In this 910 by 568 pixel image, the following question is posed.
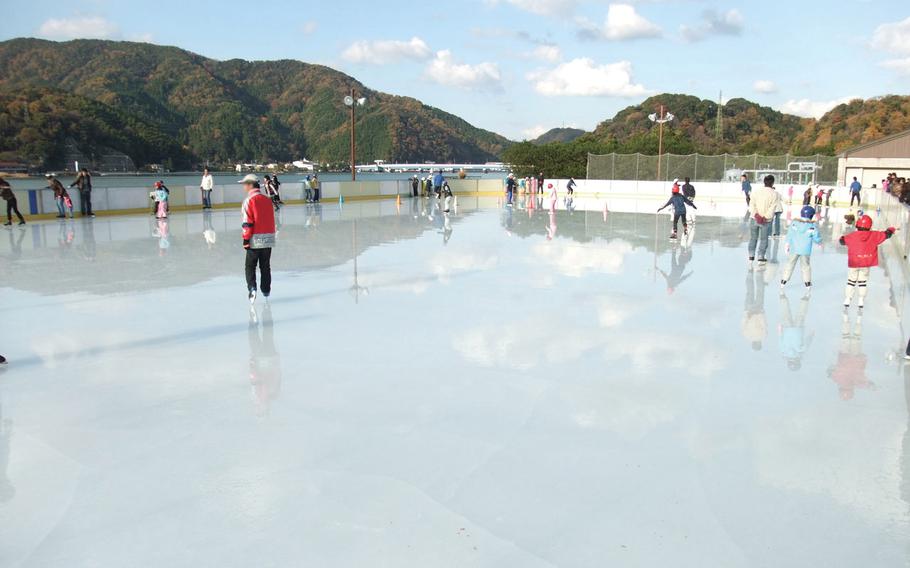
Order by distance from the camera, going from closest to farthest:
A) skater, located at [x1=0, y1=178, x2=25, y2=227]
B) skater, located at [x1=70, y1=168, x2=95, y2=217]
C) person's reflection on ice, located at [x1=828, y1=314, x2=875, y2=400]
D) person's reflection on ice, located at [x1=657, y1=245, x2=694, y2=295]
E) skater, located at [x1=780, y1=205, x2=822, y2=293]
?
person's reflection on ice, located at [x1=828, y1=314, x2=875, y2=400], skater, located at [x1=780, y1=205, x2=822, y2=293], person's reflection on ice, located at [x1=657, y1=245, x2=694, y2=295], skater, located at [x1=0, y1=178, x2=25, y2=227], skater, located at [x1=70, y1=168, x2=95, y2=217]

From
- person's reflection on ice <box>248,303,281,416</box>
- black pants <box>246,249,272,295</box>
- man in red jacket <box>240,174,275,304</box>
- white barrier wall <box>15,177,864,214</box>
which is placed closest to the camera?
person's reflection on ice <box>248,303,281,416</box>

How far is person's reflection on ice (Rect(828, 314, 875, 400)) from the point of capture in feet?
17.2

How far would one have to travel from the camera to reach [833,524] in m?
3.18

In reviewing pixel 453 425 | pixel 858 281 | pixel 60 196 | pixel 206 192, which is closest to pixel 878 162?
pixel 206 192

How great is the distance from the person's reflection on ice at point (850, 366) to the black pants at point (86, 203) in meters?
21.6

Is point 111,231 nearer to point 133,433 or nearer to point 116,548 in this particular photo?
point 133,433

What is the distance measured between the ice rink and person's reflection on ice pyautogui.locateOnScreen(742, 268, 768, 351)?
0.19ft

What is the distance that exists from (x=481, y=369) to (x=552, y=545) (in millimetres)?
2681

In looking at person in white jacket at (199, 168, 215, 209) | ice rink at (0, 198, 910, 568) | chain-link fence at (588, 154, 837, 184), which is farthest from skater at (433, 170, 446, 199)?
ice rink at (0, 198, 910, 568)

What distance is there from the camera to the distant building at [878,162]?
4178 cm

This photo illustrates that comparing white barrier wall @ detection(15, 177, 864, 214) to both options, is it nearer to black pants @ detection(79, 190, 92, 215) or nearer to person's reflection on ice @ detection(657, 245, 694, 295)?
black pants @ detection(79, 190, 92, 215)

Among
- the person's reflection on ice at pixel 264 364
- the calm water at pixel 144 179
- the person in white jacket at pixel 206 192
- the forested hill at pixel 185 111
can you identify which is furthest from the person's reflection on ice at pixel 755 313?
the forested hill at pixel 185 111

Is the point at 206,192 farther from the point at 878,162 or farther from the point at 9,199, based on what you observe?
the point at 878,162

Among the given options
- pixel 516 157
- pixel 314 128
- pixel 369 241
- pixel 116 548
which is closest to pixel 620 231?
pixel 369 241
